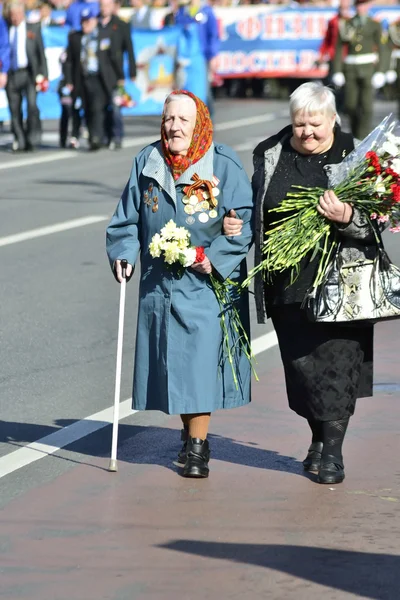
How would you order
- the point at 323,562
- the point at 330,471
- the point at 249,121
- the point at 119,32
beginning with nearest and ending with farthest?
the point at 323,562, the point at 330,471, the point at 119,32, the point at 249,121

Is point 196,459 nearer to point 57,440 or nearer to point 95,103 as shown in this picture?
point 57,440

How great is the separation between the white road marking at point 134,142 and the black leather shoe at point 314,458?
1317 centimetres

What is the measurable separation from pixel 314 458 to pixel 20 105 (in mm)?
15196

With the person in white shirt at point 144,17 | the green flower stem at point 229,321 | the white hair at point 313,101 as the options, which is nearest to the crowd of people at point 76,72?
the person in white shirt at point 144,17

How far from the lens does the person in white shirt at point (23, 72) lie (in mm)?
20875

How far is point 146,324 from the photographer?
6.50 meters

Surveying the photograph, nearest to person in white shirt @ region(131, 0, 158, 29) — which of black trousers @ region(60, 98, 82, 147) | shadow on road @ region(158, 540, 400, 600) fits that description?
black trousers @ region(60, 98, 82, 147)

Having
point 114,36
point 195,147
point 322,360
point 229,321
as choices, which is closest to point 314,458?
point 322,360

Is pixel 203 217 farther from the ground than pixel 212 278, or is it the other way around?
pixel 203 217

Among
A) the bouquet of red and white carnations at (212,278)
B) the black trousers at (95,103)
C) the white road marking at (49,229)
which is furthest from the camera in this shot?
the black trousers at (95,103)

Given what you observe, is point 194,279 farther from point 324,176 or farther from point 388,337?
point 388,337

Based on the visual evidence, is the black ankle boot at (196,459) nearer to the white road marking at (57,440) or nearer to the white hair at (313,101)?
the white road marking at (57,440)

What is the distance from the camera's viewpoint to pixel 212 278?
252 inches

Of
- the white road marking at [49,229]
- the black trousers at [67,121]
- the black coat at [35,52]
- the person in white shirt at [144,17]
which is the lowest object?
the black trousers at [67,121]
